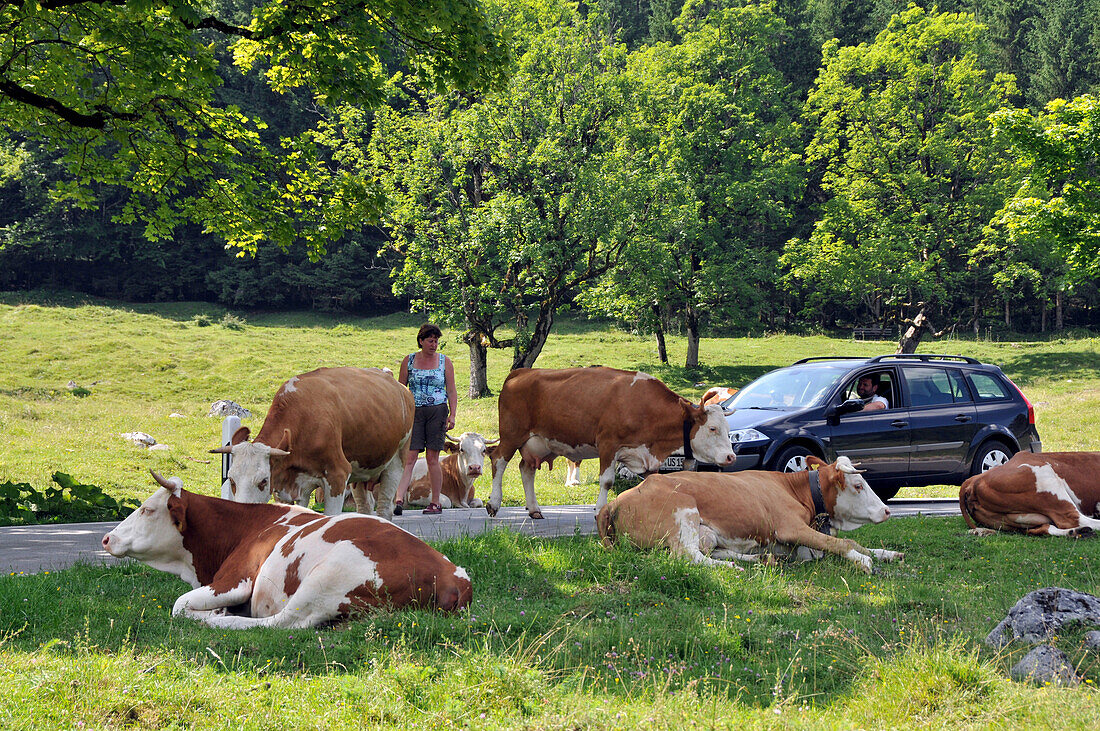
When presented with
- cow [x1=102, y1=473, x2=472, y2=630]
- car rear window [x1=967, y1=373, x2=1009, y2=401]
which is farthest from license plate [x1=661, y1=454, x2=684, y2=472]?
cow [x1=102, y1=473, x2=472, y2=630]

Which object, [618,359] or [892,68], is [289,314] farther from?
[892,68]

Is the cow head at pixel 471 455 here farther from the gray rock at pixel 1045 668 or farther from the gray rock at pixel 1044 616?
the gray rock at pixel 1045 668

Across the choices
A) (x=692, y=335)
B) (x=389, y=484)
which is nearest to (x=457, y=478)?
(x=389, y=484)

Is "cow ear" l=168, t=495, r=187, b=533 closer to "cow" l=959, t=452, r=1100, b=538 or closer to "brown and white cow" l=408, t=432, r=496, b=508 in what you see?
"brown and white cow" l=408, t=432, r=496, b=508

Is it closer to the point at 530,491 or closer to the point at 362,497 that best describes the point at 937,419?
the point at 530,491

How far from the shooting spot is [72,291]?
55.6m

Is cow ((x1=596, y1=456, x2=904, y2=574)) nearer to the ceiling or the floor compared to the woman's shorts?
nearer to the floor

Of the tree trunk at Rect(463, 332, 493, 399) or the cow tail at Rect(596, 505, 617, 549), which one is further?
the tree trunk at Rect(463, 332, 493, 399)

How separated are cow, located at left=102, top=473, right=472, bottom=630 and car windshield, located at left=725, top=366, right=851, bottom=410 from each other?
6.74 meters

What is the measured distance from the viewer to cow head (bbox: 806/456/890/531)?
25.6ft

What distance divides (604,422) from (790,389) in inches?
131

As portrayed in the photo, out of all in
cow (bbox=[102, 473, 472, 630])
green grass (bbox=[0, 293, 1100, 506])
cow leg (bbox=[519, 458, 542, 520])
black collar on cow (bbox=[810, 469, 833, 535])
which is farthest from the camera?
green grass (bbox=[0, 293, 1100, 506])

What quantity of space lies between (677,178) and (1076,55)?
120 ft

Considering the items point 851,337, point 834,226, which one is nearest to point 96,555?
point 834,226
